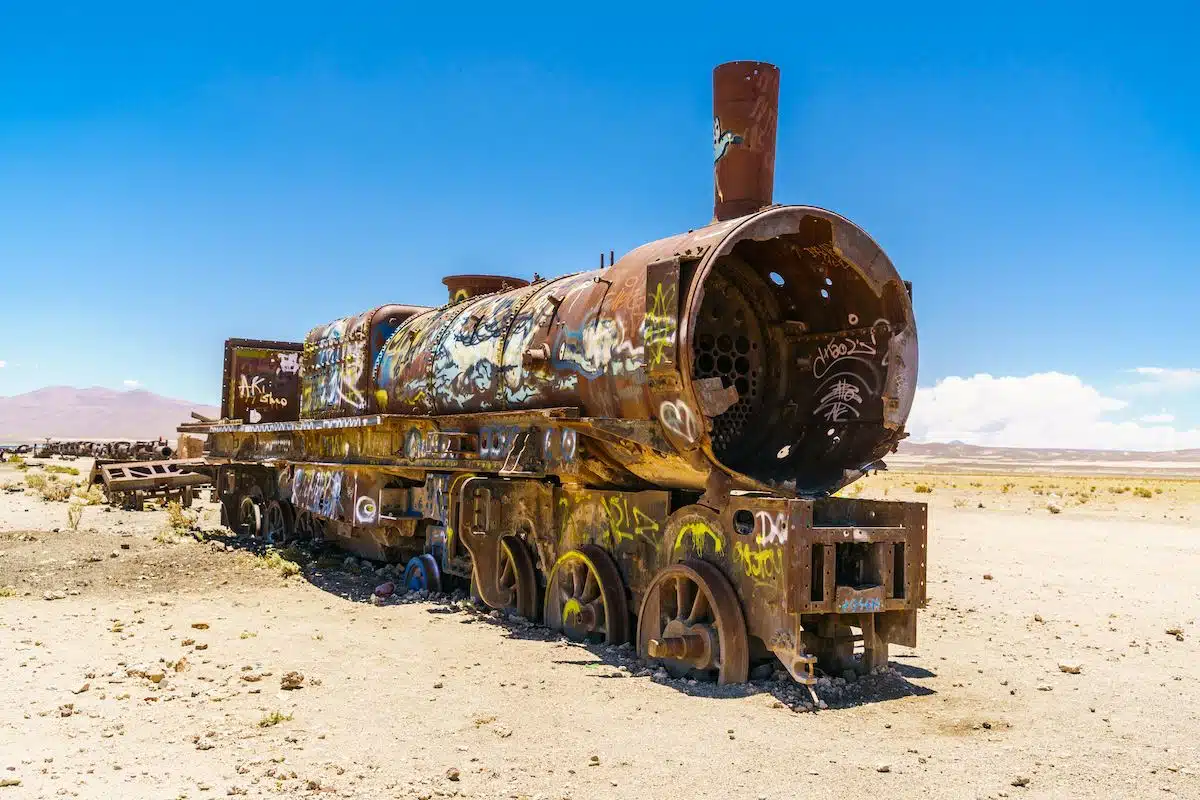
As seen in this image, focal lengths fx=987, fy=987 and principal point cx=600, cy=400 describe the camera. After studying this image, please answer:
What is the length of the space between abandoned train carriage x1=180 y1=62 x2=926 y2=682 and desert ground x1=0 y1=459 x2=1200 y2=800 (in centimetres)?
46

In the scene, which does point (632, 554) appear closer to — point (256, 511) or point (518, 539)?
point (518, 539)

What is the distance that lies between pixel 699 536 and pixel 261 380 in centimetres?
1104

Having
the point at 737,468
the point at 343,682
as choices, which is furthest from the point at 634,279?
the point at 343,682

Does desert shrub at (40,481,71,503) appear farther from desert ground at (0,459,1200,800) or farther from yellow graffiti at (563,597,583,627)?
yellow graffiti at (563,597,583,627)

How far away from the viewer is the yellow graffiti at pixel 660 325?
6.98m

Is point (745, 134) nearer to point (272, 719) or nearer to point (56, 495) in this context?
point (272, 719)

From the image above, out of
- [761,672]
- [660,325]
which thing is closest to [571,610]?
[761,672]

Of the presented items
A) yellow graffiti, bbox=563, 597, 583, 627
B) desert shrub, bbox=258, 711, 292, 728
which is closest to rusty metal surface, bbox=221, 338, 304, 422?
yellow graffiti, bbox=563, 597, 583, 627

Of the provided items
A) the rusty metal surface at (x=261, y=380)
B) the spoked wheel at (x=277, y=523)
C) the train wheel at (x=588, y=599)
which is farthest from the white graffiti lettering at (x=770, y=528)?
the rusty metal surface at (x=261, y=380)

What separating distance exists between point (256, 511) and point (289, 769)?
1213 centimetres

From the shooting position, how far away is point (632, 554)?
794cm

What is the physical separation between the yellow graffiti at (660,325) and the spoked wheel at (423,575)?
468 centimetres

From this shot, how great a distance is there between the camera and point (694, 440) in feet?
22.9

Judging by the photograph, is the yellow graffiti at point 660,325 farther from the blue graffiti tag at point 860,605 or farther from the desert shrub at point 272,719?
the desert shrub at point 272,719
